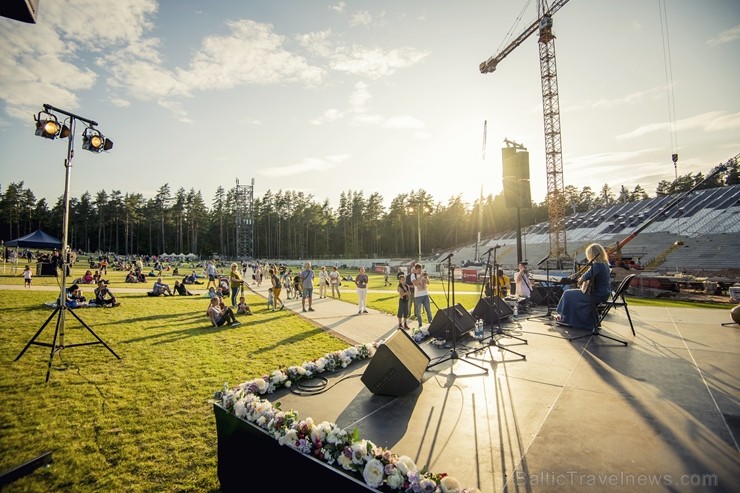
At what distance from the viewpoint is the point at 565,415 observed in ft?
11.8

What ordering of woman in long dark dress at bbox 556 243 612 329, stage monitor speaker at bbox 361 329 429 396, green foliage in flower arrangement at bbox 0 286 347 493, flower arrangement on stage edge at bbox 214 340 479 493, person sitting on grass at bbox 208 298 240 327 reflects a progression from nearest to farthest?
flower arrangement on stage edge at bbox 214 340 479 493 < green foliage in flower arrangement at bbox 0 286 347 493 < stage monitor speaker at bbox 361 329 429 396 < woman in long dark dress at bbox 556 243 612 329 < person sitting on grass at bbox 208 298 240 327

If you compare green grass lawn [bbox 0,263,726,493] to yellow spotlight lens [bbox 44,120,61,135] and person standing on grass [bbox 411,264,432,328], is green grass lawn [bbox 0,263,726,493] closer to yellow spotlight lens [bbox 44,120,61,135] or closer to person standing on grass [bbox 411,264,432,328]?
person standing on grass [bbox 411,264,432,328]

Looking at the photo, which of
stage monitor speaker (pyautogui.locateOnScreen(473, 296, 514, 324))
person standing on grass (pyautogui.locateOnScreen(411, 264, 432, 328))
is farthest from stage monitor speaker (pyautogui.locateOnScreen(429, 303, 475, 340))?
person standing on grass (pyautogui.locateOnScreen(411, 264, 432, 328))

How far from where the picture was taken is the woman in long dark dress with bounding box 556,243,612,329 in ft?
24.2

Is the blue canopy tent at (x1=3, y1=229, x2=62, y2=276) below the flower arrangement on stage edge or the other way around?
the other way around

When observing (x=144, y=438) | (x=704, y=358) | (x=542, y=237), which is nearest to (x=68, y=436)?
(x=144, y=438)

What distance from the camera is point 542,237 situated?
65188 millimetres

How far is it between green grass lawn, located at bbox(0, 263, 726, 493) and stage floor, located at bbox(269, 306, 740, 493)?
1.39 metres

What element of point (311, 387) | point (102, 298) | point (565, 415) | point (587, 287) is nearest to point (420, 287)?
point (587, 287)

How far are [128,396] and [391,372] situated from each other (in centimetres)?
454

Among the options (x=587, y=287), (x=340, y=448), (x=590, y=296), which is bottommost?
(x=340, y=448)

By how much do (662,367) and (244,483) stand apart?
20.9ft

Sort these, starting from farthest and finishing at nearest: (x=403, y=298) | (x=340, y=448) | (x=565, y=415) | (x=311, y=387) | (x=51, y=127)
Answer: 1. (x=403, y=298)
2. (x=51, y=127)
3. (x=311, y=387)
4. (x=565, y=415)
5. (x=340, y=448)

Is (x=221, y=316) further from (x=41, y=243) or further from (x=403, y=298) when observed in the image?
(x=41, y=243)
